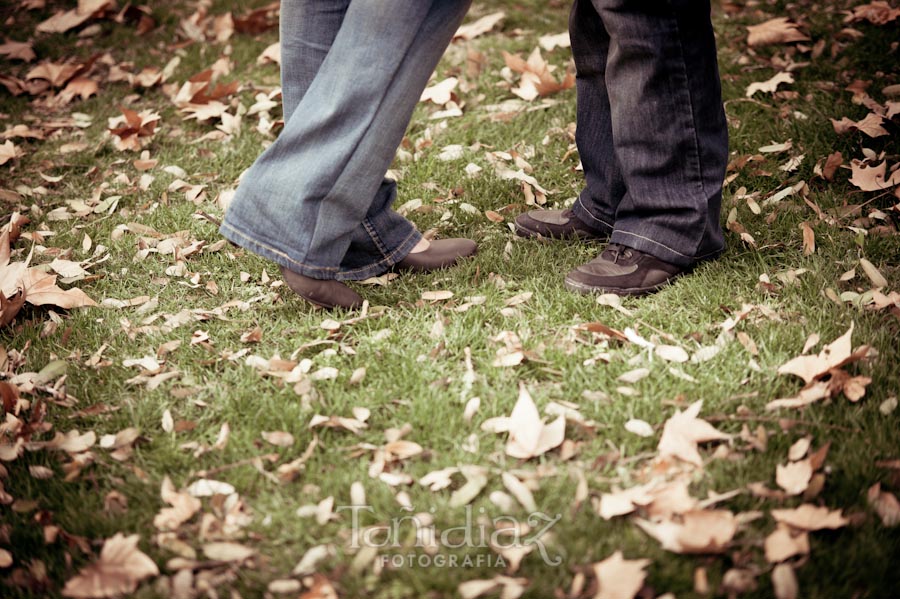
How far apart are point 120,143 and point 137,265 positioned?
3.66 feet

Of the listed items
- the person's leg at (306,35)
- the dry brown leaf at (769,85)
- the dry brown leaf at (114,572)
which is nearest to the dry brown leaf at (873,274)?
the dry brown leaf at (769,85)

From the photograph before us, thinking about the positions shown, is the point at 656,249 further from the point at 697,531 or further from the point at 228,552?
the point at 228,552

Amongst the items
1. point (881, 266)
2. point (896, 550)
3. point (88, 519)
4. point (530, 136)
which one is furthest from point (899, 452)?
point (530, 136)

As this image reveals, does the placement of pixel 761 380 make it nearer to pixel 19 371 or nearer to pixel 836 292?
pixel 836 292

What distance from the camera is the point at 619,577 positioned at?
139cm

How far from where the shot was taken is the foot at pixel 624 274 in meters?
2.27

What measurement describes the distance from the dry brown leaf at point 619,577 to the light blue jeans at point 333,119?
3.67 feet

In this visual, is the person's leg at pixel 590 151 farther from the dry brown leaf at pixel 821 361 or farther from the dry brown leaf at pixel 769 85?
the dry brown leaf at pixel 769 85

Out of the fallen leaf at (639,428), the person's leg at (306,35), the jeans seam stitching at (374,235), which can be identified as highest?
the person's leg at (306,35)

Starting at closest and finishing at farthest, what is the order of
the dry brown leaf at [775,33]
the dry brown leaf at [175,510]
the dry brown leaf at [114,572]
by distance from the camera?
1. the dry brown leaf at [114,572]
2. the dry brown leaf at [175,510]
3. the dry brown leaf at [775,33]

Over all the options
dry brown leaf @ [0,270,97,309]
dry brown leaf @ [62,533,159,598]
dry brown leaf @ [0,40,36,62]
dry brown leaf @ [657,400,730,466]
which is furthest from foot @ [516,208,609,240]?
dry brown leaf @ [0,40,36,62]

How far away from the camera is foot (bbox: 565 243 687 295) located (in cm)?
227

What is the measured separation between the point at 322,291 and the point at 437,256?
1.49 feet

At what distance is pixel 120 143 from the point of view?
3482 mm
